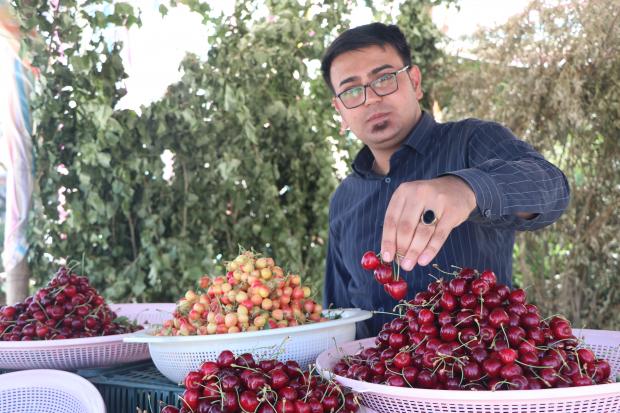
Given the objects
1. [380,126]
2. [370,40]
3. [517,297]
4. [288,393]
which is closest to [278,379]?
[288,393]

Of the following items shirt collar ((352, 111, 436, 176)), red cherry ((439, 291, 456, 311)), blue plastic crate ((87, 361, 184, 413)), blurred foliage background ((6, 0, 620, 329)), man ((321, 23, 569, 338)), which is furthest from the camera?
blurred foliage background ((6, 0, 620, 329))

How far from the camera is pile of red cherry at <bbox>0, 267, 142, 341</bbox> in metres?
1.78

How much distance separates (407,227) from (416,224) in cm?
2

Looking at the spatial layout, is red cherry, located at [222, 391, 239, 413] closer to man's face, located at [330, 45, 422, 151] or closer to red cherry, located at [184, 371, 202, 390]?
red cherry, located at [184, 371, 202, 390]

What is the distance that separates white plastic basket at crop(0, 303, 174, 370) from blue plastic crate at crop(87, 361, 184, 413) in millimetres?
45

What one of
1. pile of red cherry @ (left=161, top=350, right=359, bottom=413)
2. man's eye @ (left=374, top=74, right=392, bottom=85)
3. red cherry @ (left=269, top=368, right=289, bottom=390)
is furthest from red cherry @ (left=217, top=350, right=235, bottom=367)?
man's eye @ (left=374, top=74, right=392, bottom=85)

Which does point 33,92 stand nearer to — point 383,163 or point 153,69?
point 153,69

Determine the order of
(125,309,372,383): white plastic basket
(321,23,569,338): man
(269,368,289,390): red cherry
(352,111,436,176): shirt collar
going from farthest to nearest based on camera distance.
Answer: (352,111,436,176): shirt collar < (321,23,569,338): man < (125,309,372,383): white plastic basket < (269,368,289,390): red cherry

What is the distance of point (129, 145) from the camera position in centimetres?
327

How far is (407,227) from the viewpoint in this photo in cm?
105

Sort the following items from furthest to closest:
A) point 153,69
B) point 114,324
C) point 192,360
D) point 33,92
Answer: point 153,69 < point 33,92 < point 114,324 < point 192,360

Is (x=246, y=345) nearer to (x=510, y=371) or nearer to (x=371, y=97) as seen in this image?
(x=510, y=371)

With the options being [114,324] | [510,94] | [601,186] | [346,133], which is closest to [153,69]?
[346,133]

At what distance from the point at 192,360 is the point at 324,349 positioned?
0.33 metres
